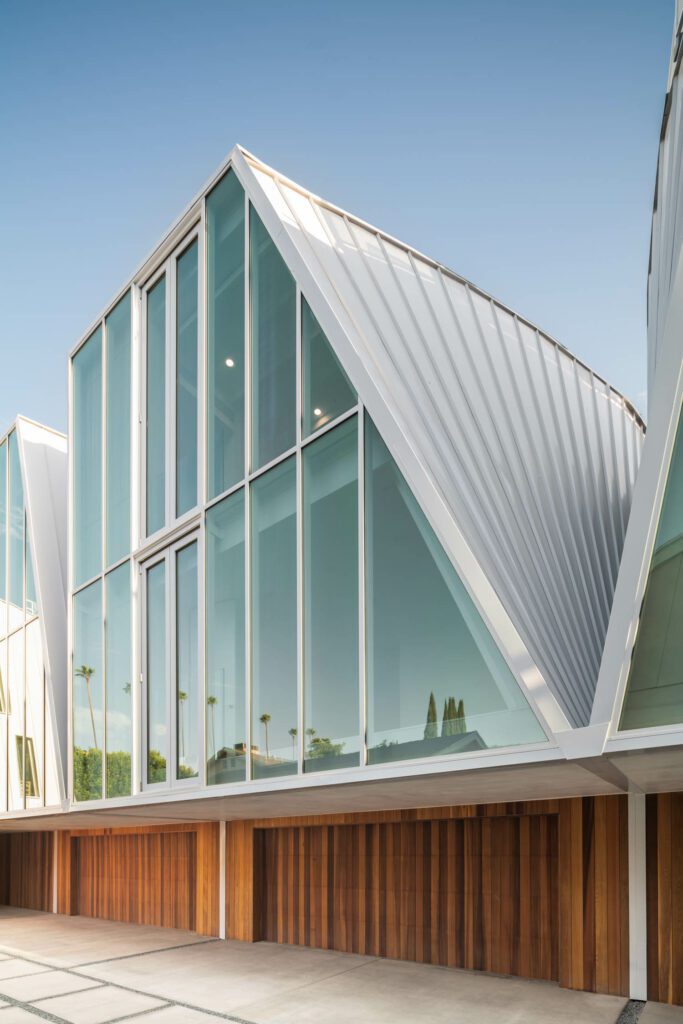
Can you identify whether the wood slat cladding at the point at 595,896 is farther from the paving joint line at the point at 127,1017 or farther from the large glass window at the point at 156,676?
the large glass window at the point at 156,676

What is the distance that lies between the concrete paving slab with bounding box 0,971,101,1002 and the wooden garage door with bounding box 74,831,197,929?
3.70 metres

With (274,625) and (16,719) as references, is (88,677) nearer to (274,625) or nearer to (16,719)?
(16,719)

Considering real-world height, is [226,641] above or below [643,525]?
below

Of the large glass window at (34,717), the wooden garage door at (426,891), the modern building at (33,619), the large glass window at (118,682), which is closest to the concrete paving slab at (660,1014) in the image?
the wooden garage door at (426,891)

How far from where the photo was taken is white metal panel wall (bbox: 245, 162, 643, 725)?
8.12 metres

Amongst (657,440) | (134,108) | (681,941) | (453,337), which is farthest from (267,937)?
(134,108)

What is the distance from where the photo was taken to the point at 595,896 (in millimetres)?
8477

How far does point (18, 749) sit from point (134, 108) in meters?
13.6

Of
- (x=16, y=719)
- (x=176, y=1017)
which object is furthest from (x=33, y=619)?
(x=176, y=1017)

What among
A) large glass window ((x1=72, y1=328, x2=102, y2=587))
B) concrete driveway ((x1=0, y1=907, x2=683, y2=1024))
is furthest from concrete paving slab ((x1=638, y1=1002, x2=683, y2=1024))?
large glass window ((x1=72, y1=328, x2=102, y2=587))

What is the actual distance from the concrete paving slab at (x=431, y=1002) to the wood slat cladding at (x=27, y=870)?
44.2 ft

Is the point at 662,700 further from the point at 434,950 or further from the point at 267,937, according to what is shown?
the point at 267,937

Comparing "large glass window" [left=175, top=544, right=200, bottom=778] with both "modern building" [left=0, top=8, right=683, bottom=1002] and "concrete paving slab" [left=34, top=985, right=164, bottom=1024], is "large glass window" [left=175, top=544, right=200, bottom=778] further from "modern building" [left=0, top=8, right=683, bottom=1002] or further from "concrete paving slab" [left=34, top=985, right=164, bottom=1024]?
"concrete paving slab" [left=34, top=985, right=164, bottom=1024]

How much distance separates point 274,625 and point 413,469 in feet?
9.37
